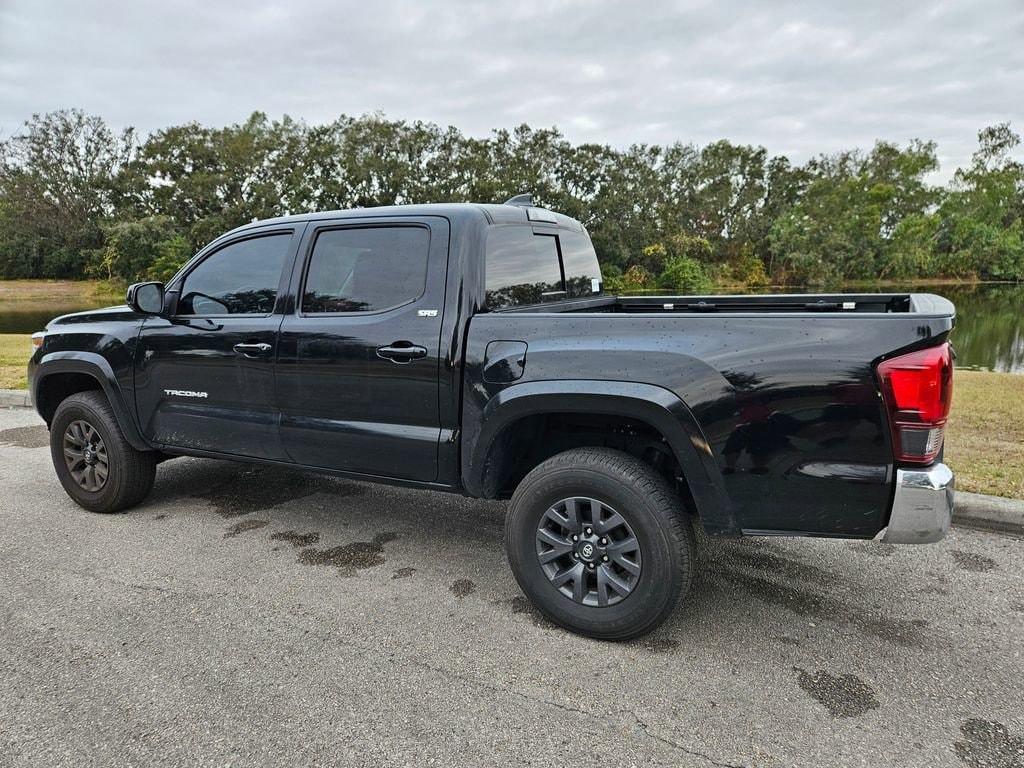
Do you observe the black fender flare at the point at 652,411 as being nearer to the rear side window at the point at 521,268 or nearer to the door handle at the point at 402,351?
the door handle at the point at 402,351

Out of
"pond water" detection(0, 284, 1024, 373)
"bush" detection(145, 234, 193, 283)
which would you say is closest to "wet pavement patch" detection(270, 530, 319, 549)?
"pond water" detection(0, 284, 1024, 373)

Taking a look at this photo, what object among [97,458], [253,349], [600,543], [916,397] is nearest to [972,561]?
[916,397]

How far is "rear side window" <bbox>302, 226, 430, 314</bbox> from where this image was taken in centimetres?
329

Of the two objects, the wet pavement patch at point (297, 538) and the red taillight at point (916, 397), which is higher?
the red taillight at point (916, 397)

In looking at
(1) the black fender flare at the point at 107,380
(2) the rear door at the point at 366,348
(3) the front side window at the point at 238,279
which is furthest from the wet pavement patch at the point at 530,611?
(1) the black fender flare at the point at 107,380

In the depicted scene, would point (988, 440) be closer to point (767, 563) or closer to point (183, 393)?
point (767, 563)

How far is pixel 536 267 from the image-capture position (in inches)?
143

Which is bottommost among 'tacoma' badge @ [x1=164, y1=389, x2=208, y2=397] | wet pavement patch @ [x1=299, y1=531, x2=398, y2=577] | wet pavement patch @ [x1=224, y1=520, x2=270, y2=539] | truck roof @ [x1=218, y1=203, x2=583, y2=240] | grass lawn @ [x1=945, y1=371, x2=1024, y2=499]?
wet pavement patch @ [x1=299, y1=531, x2=398, y2=577]

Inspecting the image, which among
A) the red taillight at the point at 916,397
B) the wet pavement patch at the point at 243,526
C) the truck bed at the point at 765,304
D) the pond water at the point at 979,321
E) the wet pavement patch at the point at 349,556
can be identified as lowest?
the pond water at the point at 979,321

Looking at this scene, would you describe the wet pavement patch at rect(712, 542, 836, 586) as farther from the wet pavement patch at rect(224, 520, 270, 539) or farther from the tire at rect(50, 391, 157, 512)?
the tire at rect(50, 391, 157, 512)

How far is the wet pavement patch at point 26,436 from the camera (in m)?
6.15

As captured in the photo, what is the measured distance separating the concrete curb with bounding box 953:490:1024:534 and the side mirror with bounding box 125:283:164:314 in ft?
15.5

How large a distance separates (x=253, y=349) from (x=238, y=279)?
509mm

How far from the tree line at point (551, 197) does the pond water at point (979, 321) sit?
511 centimetres
